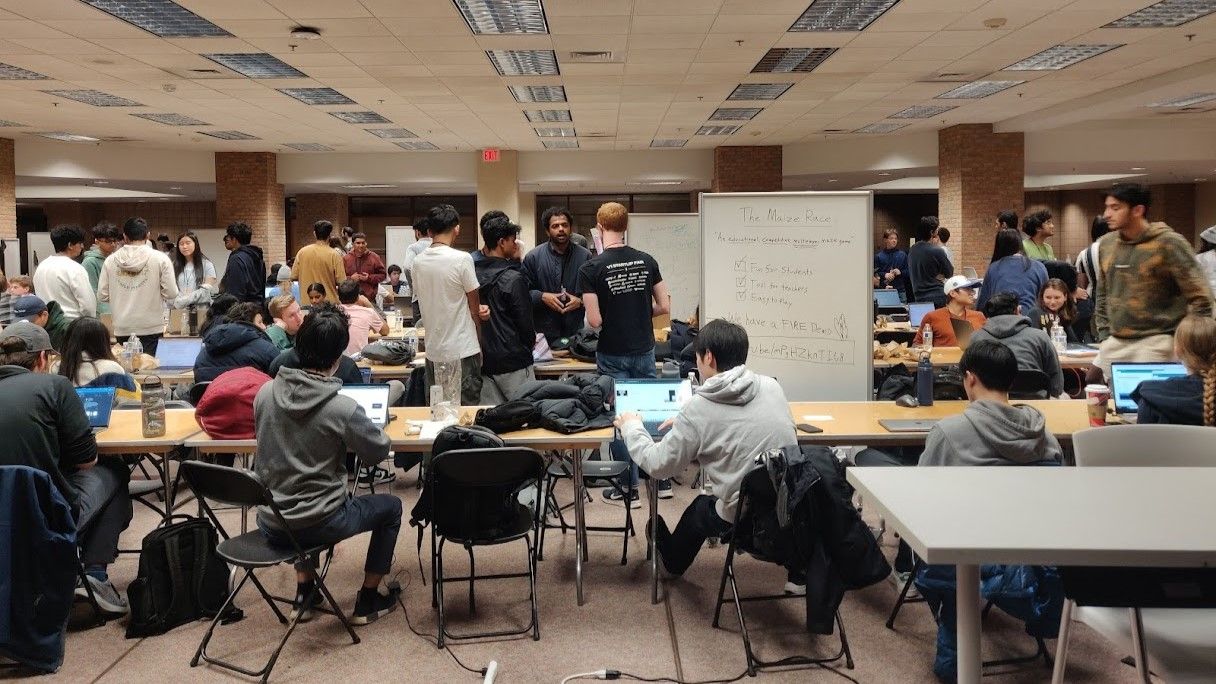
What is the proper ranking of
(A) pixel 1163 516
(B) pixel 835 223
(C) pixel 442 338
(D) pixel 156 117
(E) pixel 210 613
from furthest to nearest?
(D) pixel 156 117 < (C) pixel 442 338 < (B) pixel 835 223 < (E) pixel 210 613 < (A) pixel 1163 516

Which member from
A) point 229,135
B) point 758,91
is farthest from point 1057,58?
point 229,135

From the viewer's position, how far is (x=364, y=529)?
3338 millimetres

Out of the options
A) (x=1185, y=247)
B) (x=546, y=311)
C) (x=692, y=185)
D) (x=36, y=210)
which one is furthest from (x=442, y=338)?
(x=36, y=210)

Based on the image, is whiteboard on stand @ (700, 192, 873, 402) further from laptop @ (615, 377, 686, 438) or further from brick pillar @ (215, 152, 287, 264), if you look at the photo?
brick pillar @ (215, 152, 287, 264)

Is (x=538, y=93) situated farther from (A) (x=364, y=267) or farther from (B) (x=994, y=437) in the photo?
(B) (x=994, y=437)

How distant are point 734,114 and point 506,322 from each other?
6.98 metres

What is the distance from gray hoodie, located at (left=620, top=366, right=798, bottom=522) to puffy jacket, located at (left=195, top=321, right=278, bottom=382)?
249 cm

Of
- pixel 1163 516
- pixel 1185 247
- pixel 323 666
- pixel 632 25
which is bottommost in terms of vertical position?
pixel 323 666

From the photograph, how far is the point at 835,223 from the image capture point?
179 inches

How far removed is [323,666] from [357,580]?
0.84 meters

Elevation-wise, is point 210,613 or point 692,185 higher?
point 692,185

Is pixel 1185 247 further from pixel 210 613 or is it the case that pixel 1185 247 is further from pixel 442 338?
pixel 210 613

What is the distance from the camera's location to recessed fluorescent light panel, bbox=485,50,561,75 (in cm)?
753

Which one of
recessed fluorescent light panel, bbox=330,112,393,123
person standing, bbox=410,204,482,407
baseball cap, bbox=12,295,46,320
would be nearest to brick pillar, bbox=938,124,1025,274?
recessed fluorescent light panel, bbox=330,112,393,123
